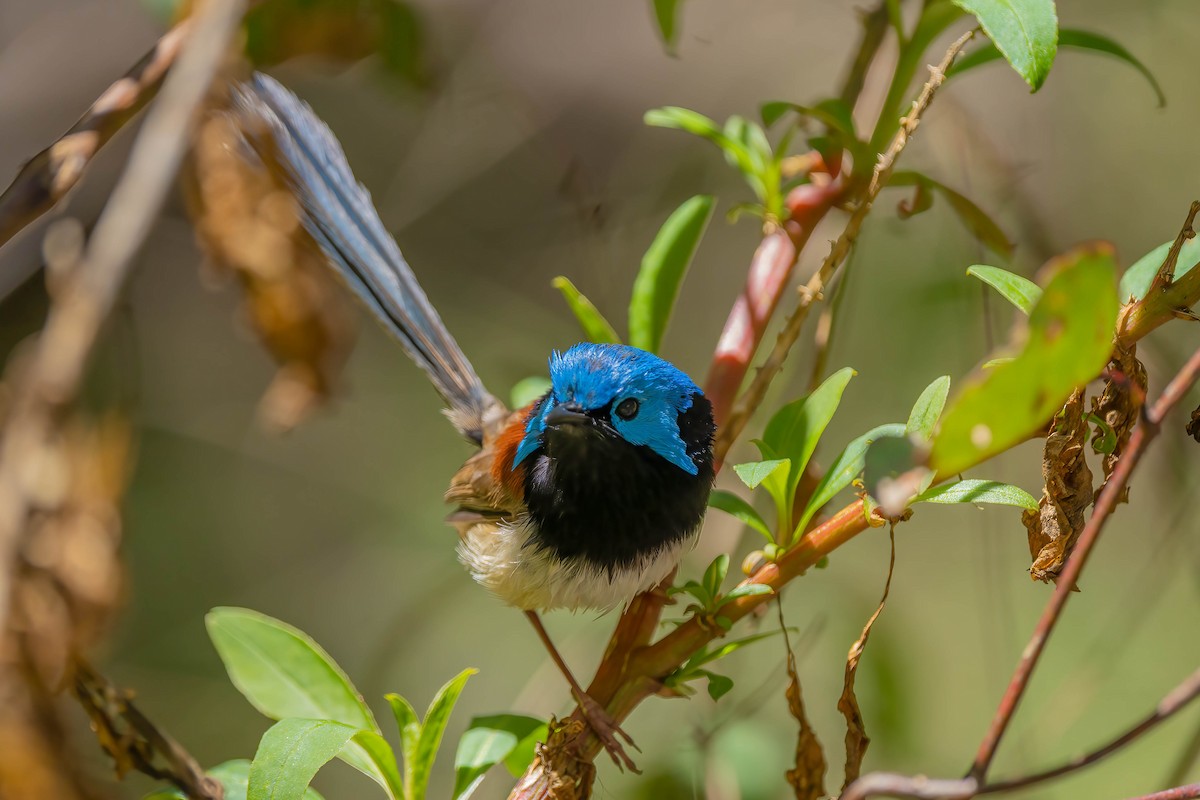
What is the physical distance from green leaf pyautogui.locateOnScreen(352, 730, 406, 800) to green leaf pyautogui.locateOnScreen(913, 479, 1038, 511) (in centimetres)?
116

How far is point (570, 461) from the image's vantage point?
2758mm

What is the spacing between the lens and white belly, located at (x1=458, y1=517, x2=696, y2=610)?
264 cm

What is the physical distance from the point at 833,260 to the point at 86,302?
1416mm

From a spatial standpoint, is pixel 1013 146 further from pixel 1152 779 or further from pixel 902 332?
pixel 1152 779

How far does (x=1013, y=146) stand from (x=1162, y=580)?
6.50ft

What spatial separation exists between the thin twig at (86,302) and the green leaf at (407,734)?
78 centimetres

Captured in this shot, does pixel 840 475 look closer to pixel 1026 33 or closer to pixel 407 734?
pixel 1026 33

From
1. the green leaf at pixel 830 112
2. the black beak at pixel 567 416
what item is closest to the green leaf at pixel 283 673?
the black beak at pixel 567 416

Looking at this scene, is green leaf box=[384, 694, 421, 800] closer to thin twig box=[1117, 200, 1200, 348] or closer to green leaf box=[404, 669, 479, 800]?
green leaf box=[404, 669, 479, 800]

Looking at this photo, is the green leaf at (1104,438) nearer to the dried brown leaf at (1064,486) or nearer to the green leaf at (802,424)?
the dried brown leaf at (1064,486)

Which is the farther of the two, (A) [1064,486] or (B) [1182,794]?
(A) [1064,486]

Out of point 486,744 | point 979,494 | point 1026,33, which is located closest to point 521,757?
point 486,744

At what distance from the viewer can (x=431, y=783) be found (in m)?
4.98

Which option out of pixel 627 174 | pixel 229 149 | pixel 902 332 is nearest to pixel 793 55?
pixel 627 174
